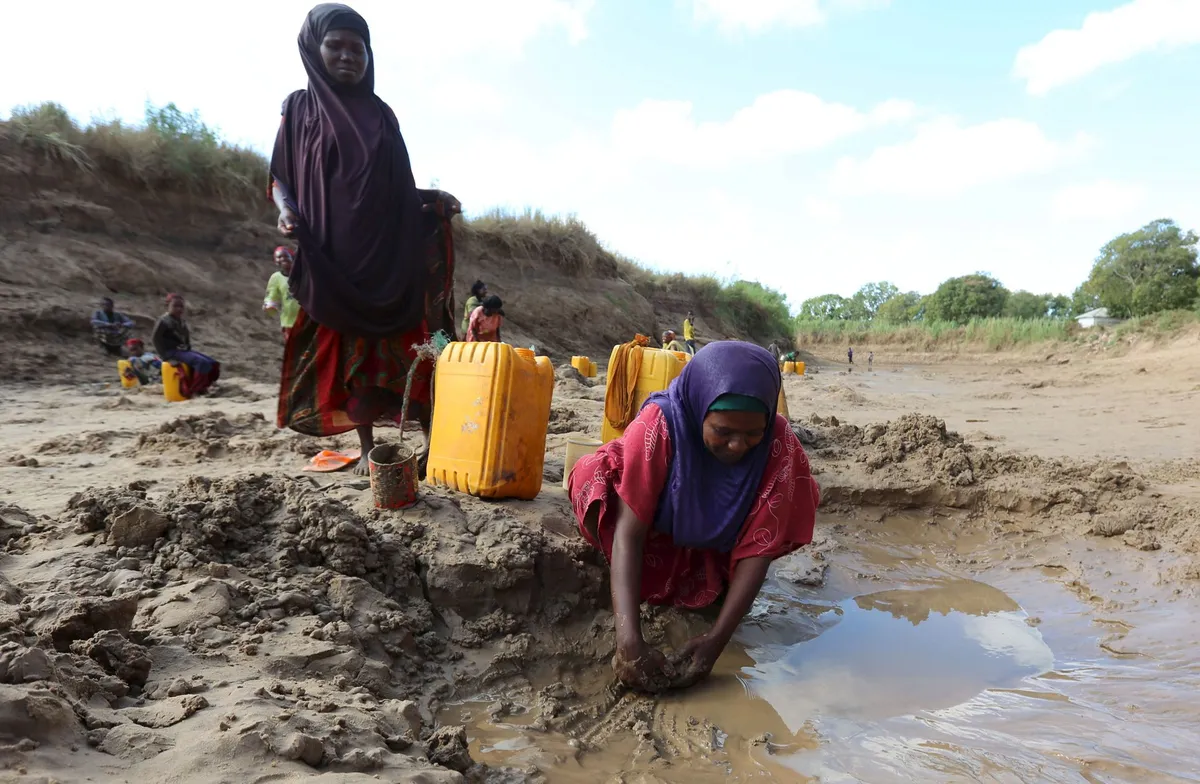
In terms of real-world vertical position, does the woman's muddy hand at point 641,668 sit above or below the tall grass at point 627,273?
below

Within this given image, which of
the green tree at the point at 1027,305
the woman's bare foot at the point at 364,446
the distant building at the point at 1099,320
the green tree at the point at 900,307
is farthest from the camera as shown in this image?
the green tree at the point at 900,307

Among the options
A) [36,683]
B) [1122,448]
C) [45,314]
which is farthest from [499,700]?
[45,314]

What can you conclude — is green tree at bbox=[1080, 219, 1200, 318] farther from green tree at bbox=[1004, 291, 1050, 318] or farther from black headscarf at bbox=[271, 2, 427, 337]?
black headscarf at bbox=[271, 2, 427, 337]

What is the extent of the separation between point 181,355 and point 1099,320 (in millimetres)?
30817

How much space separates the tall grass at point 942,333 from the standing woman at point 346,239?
2670 centimetres

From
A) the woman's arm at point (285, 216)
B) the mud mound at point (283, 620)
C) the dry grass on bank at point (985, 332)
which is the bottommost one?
the mud mound at point (283, 620)

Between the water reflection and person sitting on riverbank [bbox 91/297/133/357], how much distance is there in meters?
8.44

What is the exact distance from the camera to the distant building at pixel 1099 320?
79.9 ft

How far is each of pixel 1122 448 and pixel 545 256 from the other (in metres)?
12.5

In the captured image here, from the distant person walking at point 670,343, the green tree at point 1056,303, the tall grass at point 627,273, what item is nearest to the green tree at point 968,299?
the green tree at point 1056,303

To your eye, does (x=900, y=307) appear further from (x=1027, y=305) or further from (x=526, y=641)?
(x=526, y=641)

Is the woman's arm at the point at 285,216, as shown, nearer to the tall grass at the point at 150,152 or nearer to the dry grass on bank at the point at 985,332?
the tall grass at the point at 150,152

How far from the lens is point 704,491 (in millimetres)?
1973

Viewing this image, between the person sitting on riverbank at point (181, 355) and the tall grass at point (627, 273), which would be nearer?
the person sitting on riverbank at point (181, 355)
